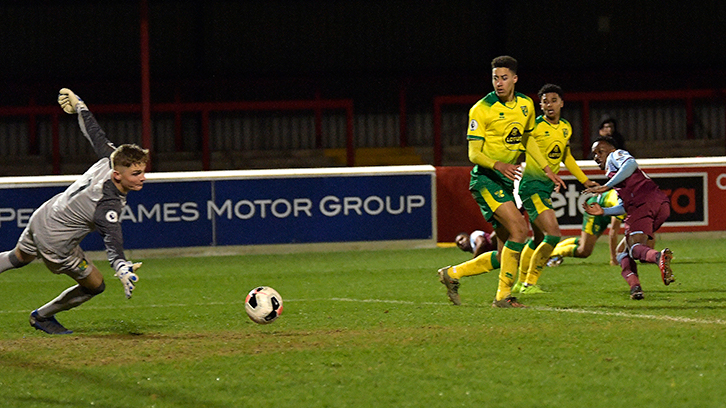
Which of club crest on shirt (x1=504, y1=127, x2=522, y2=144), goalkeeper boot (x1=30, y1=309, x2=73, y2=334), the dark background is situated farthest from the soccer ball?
the dark background

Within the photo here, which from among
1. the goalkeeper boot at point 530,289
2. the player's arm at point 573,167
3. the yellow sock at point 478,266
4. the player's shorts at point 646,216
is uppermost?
the player's arm at point 573,167

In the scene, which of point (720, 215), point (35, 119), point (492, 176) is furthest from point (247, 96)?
point (492, 176)

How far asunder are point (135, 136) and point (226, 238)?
38.5 ft

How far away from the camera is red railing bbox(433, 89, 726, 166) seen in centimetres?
2188

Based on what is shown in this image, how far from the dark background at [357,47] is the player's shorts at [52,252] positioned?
1874 centimetres

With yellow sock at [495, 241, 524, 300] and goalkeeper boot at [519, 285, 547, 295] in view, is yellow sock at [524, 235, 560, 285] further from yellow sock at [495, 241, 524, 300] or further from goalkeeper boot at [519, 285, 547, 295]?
yellow sock at [495, 241, 524, 300]

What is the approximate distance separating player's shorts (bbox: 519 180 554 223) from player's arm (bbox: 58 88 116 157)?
150 inches

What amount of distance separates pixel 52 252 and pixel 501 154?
3.59m

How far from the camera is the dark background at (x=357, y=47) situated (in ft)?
85.8

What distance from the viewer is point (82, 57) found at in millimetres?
26266

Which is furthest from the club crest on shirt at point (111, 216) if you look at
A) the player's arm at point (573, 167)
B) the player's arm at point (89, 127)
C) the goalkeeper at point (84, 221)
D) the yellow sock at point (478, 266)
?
the player's arm at point (573, 167)

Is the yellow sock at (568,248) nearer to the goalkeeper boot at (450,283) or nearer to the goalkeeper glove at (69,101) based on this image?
the goalkeeper boot at (450,283)

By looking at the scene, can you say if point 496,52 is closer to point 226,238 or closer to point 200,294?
point 226,238

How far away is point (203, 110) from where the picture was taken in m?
23.3
